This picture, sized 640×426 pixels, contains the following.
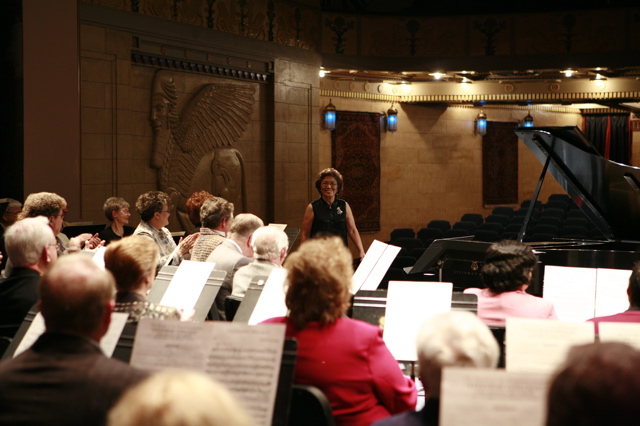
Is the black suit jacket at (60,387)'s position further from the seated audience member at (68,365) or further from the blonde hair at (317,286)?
the blonde hair at (317,286)

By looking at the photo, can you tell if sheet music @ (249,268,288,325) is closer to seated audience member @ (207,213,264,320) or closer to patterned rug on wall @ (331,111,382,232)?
seated audience member @ (207,213,264,320)

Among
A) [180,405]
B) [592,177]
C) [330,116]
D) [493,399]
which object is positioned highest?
[330,116]

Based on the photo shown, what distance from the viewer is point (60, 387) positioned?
1.80m

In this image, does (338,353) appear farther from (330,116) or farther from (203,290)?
(330,116)

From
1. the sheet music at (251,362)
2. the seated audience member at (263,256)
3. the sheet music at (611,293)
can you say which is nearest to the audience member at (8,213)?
the seated audience member at (263,256)

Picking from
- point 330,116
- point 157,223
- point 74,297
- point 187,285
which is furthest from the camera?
point 330,116

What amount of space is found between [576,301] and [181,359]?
2.08 meters

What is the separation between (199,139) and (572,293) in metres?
6.11

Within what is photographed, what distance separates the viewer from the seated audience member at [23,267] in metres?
3.29

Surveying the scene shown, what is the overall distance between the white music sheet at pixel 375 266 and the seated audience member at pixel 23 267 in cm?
173

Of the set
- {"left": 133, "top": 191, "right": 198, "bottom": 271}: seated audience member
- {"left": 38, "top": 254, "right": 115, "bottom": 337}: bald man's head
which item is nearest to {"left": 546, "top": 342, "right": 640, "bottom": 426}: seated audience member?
{"left": 38, "top": 254, "right": 115, "bottom": 337}: bald man's head

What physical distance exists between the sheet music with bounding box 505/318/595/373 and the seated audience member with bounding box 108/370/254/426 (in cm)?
115

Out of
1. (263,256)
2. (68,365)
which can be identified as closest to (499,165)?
(263,256)

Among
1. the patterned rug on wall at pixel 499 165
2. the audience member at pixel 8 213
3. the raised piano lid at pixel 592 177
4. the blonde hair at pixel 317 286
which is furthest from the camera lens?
the patterned rug on wall at pixel 499 165
